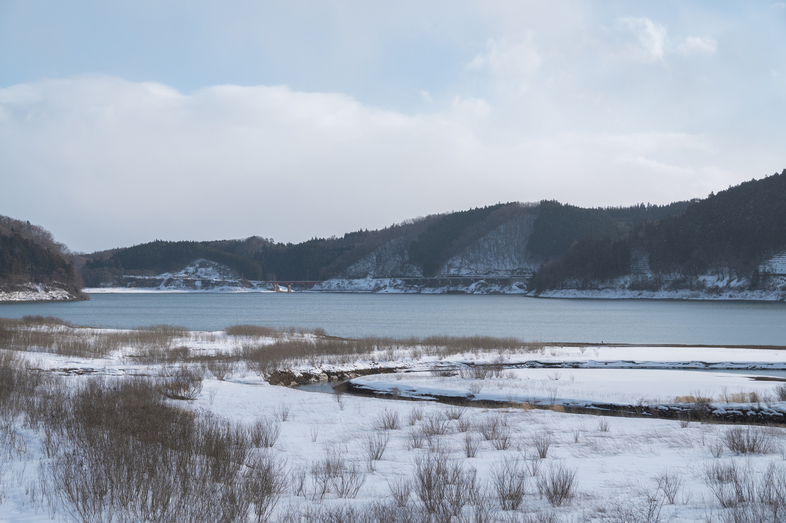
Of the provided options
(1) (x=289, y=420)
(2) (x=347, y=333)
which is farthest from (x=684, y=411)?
(2) (x=347, y=333)

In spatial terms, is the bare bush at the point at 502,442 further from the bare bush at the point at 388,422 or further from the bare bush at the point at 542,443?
the bare bush at the point at 388,422

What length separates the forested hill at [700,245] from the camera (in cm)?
11888

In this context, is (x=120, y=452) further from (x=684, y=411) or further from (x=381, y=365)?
(x=381, y=365)

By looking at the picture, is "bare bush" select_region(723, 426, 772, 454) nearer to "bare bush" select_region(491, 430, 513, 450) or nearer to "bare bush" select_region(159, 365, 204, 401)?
"bare bush" select_region(491, 430, 513, 450)

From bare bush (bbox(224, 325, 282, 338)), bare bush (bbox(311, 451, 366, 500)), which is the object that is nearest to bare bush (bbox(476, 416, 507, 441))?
bare bush (bbox(311, 451, 366, 500))

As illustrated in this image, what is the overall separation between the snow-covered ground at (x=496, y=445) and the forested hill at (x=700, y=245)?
4654 inches

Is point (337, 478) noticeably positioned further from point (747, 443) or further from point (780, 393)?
point (780, 393)

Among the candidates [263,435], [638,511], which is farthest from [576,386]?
[638,511]

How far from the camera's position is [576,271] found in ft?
461

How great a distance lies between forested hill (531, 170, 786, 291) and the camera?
11888 cm

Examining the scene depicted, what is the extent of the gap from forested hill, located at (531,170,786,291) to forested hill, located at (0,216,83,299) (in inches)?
4754

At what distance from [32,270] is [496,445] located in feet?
440

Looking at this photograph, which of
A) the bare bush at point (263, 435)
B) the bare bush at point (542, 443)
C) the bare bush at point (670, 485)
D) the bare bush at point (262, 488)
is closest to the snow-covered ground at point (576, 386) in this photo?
the bare bush at point (542, 443)

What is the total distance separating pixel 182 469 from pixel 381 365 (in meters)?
16.6
